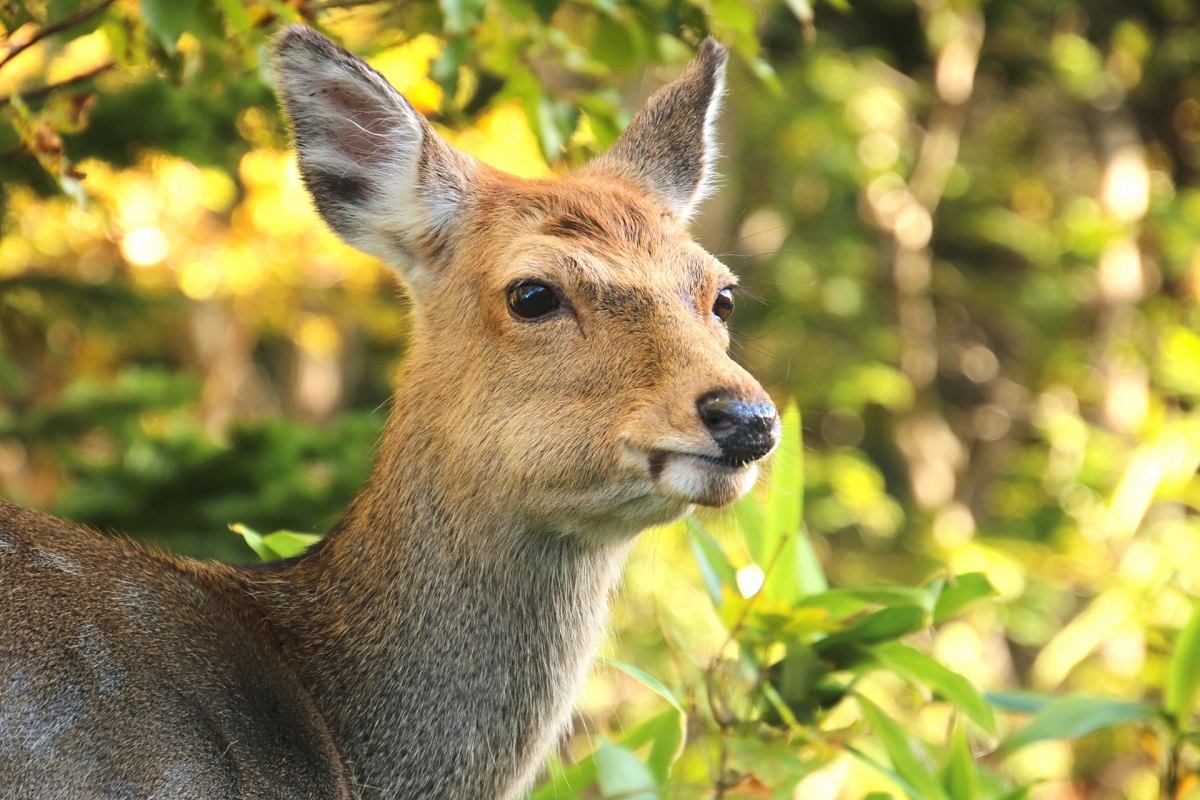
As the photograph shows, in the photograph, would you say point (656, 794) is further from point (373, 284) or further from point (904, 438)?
point (904, 438)

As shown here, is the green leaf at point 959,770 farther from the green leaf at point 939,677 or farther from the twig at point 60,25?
the twig at point 60,25

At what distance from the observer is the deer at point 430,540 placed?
3.46m

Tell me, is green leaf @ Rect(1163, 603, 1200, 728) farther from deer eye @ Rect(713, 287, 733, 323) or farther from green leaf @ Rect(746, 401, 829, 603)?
deer eye @ Rect(713, 287, 733, 323)

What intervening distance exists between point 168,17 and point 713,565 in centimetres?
229

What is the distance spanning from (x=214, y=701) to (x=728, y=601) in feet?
4.92

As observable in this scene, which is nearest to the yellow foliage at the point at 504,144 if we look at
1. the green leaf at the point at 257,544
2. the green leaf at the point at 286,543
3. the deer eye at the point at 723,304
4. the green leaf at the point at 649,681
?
the green leaf at the point at 286,543

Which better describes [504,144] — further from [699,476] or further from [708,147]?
[699,476]

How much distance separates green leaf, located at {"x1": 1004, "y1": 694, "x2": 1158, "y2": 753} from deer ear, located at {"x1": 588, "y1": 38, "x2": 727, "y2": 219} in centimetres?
203

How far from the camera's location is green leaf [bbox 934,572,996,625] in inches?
170

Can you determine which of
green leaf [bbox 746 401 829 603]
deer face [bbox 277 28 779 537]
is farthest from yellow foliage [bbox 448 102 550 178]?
green leaf [bbox 746 401 829 603]

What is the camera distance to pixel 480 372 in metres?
4.00

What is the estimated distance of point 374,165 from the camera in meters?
4.47

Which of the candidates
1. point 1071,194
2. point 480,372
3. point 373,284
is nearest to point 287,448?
point 480,372

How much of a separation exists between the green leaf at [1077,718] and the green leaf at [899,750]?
45cm
